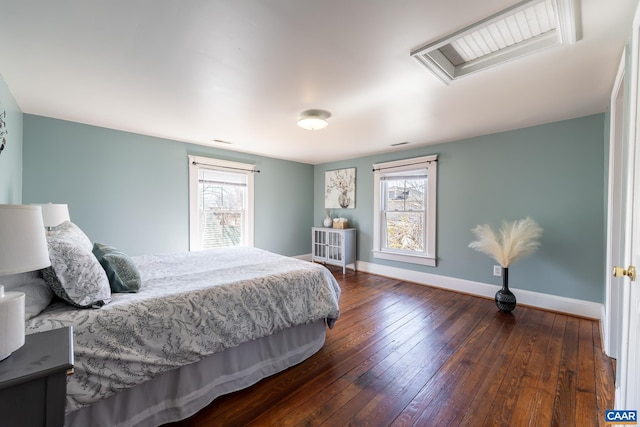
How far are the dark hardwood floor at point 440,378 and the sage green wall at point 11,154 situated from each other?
8.32ft

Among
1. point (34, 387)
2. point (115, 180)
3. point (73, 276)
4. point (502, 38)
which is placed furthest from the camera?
point (115, 180)

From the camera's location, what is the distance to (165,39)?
5.17ft

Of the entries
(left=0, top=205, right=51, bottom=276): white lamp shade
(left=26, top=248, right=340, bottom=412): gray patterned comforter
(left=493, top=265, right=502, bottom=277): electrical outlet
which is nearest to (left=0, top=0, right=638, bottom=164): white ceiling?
(left=0, top=205, right=51, bottom=276): white lamp shade

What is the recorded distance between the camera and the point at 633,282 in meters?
1.11

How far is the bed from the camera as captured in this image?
1.26 m

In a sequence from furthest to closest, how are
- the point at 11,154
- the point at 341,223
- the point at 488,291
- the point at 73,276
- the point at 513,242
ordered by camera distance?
the point at 341,223 → the point at 488,291 → the point at 513,242 → the point at 11,154 → the point at 73,276

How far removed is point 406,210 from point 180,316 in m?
3.77

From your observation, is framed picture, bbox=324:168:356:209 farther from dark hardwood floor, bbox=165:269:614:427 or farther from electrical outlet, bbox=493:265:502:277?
dark hardwood floor, bbox=165:269:614:427

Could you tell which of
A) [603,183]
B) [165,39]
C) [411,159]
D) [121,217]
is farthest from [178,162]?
[603,183]

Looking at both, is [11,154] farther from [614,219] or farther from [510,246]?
[614,219]

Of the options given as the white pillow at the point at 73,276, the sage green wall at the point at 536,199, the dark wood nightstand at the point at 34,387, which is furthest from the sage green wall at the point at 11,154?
the sage green wall at the point at 536,199

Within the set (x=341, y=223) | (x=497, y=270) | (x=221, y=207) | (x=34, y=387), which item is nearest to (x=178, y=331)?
(x=34, y=387)

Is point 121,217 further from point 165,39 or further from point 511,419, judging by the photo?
point 511,419

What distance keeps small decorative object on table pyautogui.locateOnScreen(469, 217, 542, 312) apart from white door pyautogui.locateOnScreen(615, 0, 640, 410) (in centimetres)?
190
